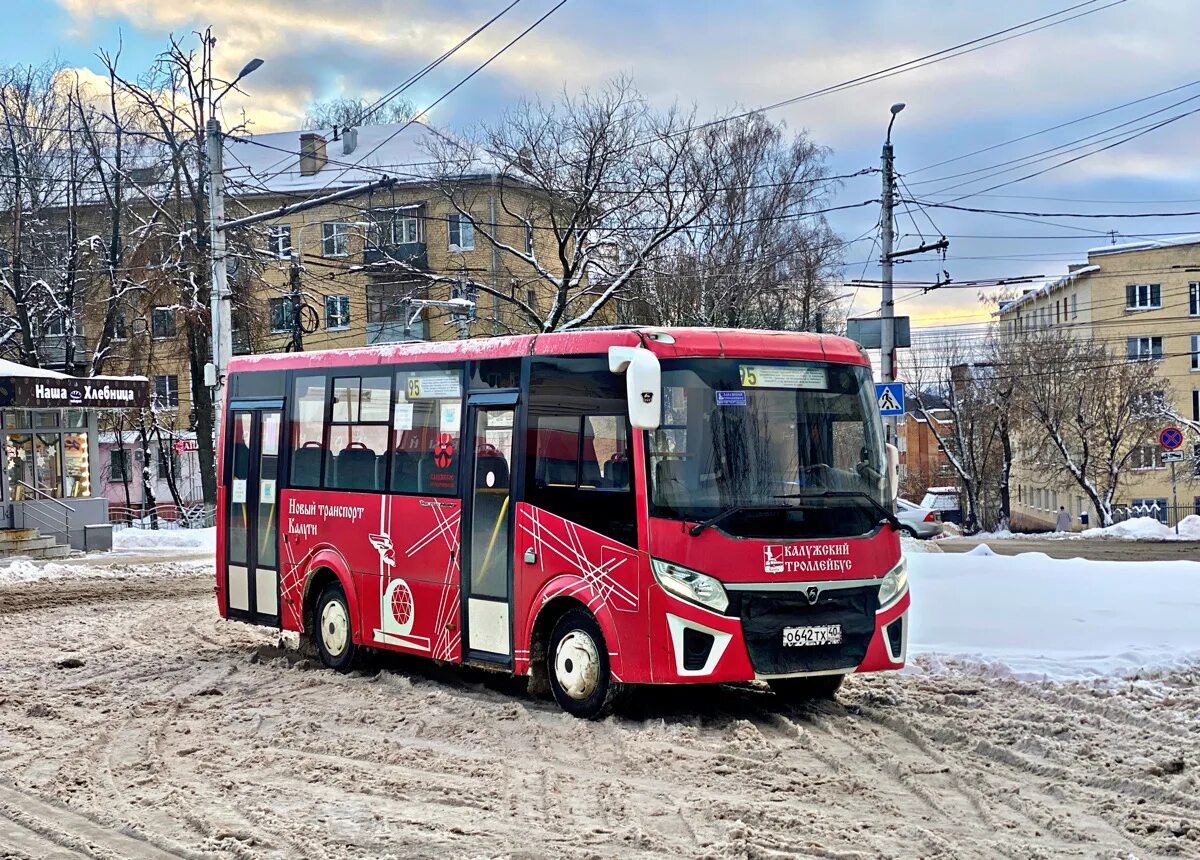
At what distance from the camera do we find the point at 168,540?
118ft

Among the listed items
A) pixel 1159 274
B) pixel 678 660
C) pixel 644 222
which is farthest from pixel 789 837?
pixel 1159 274

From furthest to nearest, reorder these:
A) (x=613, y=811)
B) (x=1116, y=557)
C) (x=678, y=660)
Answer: (x=1116, y=557)
(x=678, y=660)
(x=613, y=811)

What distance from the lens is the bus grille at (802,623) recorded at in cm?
934

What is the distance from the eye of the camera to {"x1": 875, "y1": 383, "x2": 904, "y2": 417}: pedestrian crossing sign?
951 inches

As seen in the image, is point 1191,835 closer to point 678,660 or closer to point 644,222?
point 678,660

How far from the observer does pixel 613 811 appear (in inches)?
285

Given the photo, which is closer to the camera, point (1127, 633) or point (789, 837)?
point (789, 837)

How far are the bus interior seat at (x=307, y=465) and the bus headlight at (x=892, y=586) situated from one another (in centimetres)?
551

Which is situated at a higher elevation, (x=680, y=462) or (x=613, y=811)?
(x=680, y=462)

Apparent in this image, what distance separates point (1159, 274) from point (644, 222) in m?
41.6

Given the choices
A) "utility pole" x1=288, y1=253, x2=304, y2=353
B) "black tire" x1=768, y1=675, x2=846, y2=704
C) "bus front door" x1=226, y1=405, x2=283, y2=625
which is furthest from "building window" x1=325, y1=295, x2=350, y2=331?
"black tire" x1=768, y1=675, x2=846, y2=704

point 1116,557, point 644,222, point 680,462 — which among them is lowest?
point 1116,557

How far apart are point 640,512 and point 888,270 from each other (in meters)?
21.1

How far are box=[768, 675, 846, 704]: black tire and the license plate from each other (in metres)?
0.80
